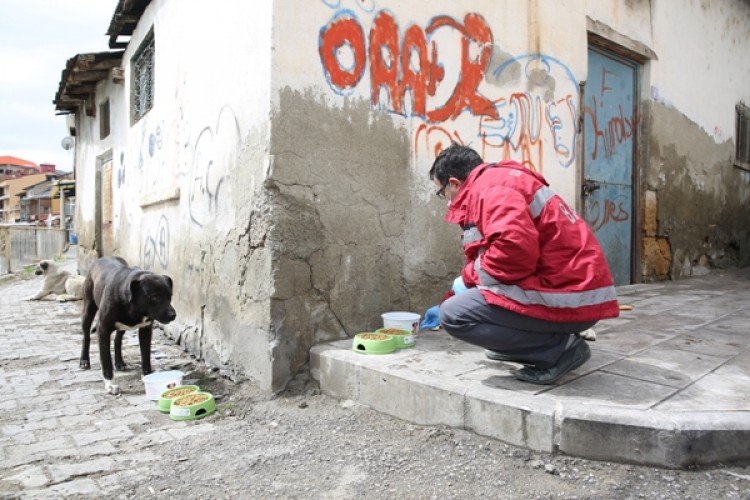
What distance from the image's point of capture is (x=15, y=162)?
8462 centimetres

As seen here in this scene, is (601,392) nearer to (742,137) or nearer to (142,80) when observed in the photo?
(142,80)

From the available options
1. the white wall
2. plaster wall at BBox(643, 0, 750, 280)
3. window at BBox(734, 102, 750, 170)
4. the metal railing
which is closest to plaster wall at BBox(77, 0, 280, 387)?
plaster wall at BBox(643, 0, 750, 280)

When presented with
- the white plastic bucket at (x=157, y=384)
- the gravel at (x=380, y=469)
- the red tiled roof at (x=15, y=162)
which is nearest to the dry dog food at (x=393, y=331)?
the gravel at (x=380, y=469)

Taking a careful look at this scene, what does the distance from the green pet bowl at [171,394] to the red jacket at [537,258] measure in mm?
2134

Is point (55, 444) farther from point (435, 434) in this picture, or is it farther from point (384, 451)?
point (435, 434)

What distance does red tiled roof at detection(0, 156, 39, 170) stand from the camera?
83.8 meters

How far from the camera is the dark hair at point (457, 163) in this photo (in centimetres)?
305

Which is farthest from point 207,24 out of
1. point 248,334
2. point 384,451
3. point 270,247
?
point 384,451

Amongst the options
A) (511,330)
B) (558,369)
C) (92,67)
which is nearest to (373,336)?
(511,330)

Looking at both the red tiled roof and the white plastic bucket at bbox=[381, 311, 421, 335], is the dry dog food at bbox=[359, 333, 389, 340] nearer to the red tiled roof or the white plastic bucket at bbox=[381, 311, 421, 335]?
the white plastic bucket at bbox=[381, 311, 421, 335]

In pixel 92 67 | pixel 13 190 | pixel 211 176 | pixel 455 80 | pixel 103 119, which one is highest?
pixel 13 190

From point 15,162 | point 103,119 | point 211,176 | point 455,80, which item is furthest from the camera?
point 15,162

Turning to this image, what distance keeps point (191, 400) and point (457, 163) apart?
2208 millimetres

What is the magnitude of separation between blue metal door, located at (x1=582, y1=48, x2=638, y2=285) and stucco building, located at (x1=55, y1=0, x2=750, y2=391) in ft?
0.09
